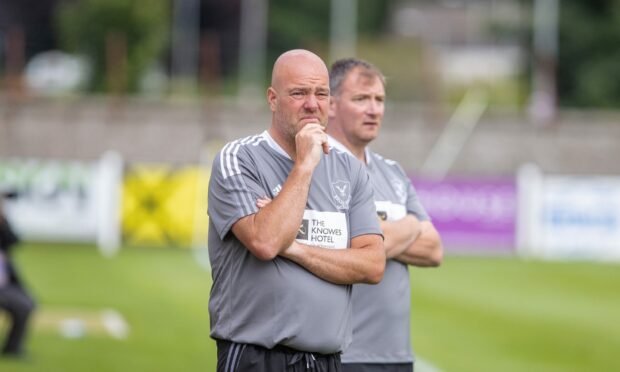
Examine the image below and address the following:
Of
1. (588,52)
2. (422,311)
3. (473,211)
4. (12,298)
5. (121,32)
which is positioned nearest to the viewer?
(12,298)

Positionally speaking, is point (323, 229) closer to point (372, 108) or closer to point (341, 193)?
point (341, 193)

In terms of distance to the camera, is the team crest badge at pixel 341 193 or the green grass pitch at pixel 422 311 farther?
the green grass pitch at pixel 422 311

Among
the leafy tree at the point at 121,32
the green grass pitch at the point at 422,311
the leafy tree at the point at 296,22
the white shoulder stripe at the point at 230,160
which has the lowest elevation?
the green grass pitch at the point at 422,311

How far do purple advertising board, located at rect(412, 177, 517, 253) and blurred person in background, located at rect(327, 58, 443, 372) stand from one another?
66.4 feet

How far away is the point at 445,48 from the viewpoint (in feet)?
227

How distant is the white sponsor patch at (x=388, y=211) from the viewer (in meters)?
6.36

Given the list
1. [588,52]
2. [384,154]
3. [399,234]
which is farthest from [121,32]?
[399,234]

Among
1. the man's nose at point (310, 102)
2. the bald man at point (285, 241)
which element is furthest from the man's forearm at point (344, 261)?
the man's nose at point (310, 102)

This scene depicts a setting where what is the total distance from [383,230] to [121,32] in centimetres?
2936

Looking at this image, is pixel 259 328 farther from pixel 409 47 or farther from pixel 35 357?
pixel 409 47

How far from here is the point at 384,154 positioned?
31.7 meters

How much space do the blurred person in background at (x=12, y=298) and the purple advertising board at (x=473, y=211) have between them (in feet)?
50.1

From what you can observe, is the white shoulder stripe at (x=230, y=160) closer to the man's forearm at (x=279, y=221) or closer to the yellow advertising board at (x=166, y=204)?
the man's forearm at (x=279, y=221)

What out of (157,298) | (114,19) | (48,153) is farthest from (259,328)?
(114,19)
